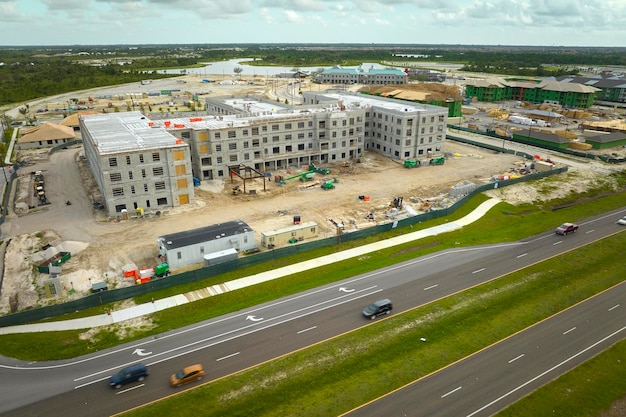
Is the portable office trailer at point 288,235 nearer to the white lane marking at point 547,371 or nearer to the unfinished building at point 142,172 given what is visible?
the unfinished building at point 142,172

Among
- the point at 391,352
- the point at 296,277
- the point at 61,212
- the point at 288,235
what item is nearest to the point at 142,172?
the point at 61,212

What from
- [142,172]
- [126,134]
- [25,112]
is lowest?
[25,112]

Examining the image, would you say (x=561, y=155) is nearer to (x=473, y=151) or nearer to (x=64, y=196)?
(x=473, y=151)

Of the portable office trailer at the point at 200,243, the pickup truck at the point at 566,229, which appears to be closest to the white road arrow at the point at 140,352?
the portable office trailer at the point at 200,243

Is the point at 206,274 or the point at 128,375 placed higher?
the point at 128,375

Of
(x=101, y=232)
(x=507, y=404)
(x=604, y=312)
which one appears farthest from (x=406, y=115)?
(x=507, y=404)

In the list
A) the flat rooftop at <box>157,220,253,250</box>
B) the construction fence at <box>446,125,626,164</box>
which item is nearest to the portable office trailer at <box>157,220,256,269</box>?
the flat rooftop at <box>157,220,253,250</box>

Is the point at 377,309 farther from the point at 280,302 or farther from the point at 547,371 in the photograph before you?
the point at 547,371
